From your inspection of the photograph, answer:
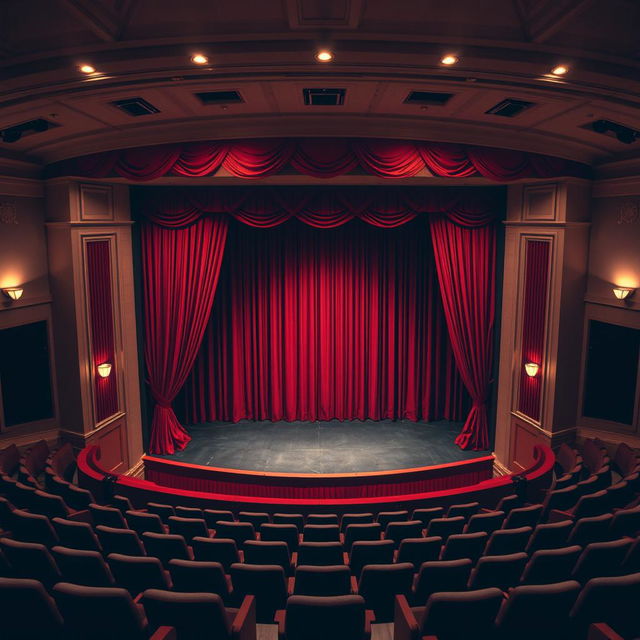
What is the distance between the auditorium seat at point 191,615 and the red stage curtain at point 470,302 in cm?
592

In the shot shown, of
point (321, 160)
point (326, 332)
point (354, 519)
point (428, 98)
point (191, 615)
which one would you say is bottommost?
point (354, 519)

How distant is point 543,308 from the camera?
256 inches

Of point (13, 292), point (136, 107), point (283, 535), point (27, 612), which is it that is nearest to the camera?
point (27, 612)

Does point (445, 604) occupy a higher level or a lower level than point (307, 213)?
lower

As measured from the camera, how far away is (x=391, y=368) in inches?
339

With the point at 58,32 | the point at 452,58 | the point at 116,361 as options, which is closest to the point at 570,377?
the point at 452,58

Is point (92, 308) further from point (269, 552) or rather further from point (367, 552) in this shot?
point (367, 552)

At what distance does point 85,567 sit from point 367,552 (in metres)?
1.65

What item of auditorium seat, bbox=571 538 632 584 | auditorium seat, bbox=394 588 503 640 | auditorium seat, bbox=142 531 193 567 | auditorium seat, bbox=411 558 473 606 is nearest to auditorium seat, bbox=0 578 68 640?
auditorium seat, bbox=142 531 193 567

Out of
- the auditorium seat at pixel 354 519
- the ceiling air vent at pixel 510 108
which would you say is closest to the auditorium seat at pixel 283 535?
the auditorium seat at pixel 354 519

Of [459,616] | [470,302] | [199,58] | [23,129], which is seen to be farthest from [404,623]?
[470,302]

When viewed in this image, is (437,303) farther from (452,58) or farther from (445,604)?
(445,604)

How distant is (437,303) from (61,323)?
210 inches

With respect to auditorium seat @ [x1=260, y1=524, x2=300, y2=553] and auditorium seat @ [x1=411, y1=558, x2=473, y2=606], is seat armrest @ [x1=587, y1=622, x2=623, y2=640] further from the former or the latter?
auditorium seat @ [x1=260, y1=524, x2=300, y2=553]
